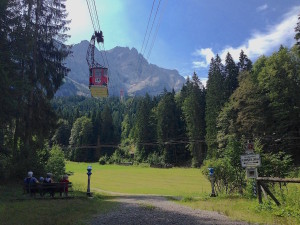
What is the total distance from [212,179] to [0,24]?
614 inches

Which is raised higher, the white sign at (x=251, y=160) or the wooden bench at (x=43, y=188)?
the white sign at (x=251, y=160)

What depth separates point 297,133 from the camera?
4594cm

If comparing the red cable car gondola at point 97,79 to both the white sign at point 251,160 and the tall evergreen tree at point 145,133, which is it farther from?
the tall evergreen tree at point 145,133

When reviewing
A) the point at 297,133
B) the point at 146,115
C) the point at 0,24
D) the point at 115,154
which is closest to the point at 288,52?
the point at 297,133

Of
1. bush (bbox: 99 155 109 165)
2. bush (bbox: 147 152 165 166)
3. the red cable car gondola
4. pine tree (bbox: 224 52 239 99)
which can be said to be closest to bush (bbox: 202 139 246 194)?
the red cable car gondola

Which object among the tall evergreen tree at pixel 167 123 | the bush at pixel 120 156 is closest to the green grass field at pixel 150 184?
the tall evergreen tree at pixel 167 123

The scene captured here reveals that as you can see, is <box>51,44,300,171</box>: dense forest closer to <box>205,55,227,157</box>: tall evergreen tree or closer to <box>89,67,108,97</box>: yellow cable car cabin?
<box>205,55,227,157</box>: tall evergreen tree

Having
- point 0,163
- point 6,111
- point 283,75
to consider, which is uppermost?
point 283,75

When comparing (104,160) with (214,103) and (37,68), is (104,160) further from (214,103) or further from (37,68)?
(37,68)

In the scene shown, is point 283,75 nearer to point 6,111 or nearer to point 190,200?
point 190,200

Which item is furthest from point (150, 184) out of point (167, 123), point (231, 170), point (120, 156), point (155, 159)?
point (120, 156)

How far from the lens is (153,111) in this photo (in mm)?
88500

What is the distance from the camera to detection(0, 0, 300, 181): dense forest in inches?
697

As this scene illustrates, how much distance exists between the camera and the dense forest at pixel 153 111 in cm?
1770
